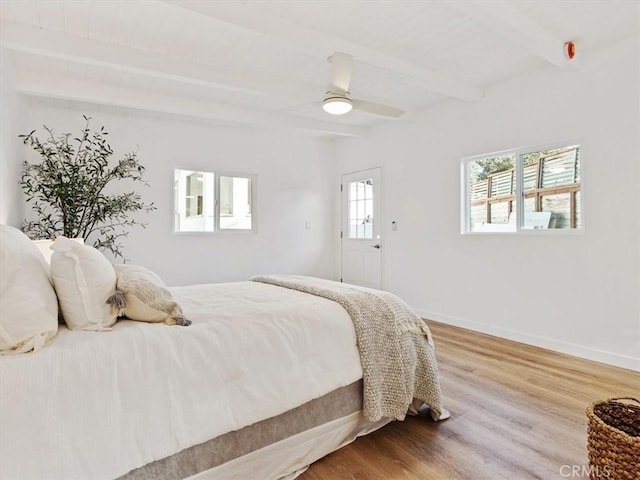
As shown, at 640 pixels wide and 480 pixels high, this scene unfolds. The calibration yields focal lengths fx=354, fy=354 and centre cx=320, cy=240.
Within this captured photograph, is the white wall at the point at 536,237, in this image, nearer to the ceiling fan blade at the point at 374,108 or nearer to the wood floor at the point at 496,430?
the wood floor at the point at 496,430

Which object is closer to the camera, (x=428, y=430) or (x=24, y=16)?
(x=428, y=430)

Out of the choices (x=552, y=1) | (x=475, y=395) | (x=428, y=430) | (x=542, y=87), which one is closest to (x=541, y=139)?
(x=542, y=87)

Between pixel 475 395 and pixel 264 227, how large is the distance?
3.75 m

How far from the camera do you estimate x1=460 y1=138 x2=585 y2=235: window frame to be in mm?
3135

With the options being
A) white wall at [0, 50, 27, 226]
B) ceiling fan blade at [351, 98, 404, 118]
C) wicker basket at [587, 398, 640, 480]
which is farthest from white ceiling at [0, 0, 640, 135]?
wicker basket at [587, 398, 640, 480]

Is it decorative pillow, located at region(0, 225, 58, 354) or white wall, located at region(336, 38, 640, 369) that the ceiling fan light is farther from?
decorative pillow, located at region(0, 225, 58, 354)

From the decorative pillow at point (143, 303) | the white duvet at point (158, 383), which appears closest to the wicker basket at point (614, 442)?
the white duvet at point (158, 383)

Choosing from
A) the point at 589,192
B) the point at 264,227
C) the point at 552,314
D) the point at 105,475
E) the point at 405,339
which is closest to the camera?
the point at 105,475

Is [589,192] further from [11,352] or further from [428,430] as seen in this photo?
[11,352]

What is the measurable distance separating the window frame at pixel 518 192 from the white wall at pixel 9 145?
4.31 m

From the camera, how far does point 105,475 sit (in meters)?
1.09

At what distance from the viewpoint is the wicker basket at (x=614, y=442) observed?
4.36 feet

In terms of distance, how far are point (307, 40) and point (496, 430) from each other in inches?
109

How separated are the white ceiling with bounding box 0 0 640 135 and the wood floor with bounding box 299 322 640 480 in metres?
2.46
